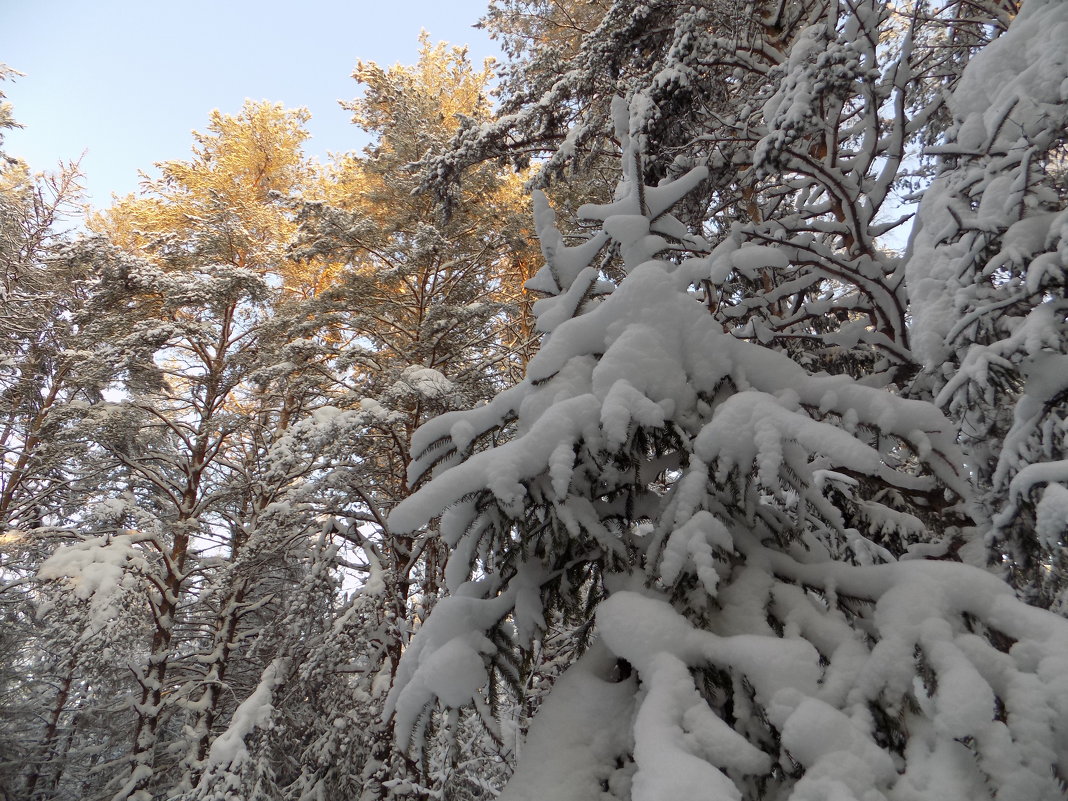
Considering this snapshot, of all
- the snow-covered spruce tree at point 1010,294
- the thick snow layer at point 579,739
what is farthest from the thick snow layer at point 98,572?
the snow-covered spruce tree at point 1010,294

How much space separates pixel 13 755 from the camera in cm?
993

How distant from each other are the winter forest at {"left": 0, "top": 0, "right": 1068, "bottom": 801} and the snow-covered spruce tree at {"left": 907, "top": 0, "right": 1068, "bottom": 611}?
2 cm

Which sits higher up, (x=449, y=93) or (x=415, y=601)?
(x=449, y=93)

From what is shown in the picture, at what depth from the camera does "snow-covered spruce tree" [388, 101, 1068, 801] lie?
125 centimetres

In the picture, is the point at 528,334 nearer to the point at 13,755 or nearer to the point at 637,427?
the point at 637,427

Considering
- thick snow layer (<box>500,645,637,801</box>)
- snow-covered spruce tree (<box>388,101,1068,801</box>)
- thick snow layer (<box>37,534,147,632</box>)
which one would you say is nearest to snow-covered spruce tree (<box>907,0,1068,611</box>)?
snow-covered spruce tree (<box>388,101,1068,801</box>)

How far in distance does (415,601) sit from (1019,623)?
5.76 metres

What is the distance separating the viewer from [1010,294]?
240 centimetres

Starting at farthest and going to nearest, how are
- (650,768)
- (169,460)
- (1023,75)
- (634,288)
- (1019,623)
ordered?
(169,460) → (1023,75) → (634,288) → (1019,623) → (650,768)

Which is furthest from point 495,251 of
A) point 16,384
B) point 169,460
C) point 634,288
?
point 16,384

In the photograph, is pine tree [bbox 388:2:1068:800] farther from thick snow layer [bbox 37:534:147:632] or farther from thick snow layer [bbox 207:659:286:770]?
thick snow layer [bbox 37:534:147:632]

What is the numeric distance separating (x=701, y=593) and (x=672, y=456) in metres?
0.58

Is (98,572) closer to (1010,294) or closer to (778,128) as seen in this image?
(778,128)

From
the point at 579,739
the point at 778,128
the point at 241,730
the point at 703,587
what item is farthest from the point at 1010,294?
the point at 241,730
